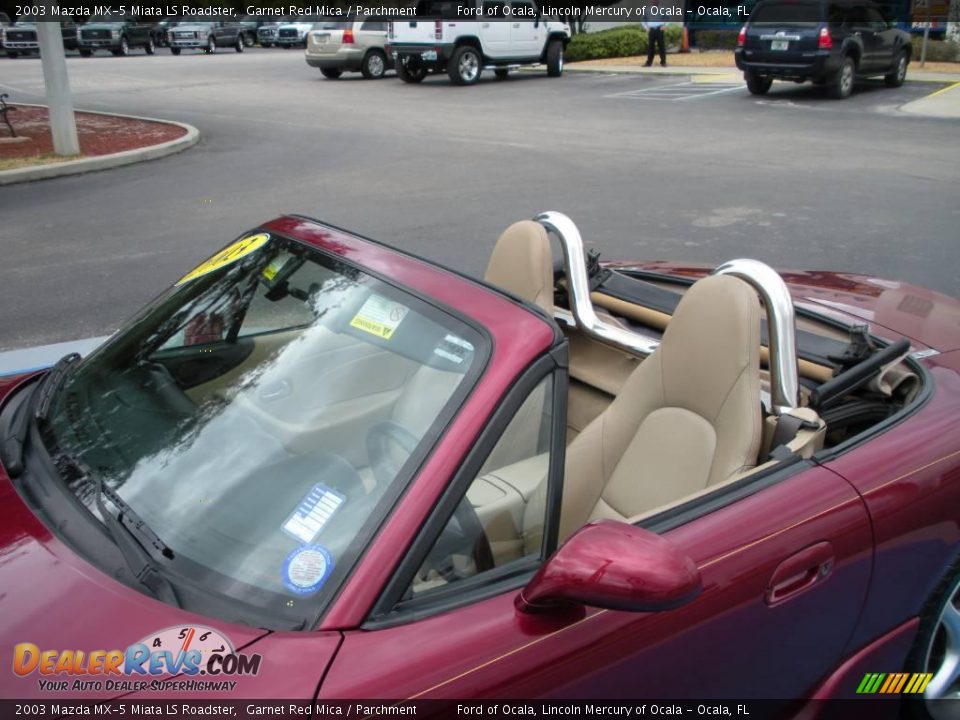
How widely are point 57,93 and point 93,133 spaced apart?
1936 mm

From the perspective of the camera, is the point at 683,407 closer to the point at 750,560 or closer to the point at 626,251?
the point at 750,560

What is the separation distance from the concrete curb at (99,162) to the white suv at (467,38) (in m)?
8.41

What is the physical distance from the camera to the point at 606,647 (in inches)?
69.9

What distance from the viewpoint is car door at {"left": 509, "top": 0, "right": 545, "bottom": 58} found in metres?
21.8

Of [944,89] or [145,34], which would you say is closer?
[944,89]

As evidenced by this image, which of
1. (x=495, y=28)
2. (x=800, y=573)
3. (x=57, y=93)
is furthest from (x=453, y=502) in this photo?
(x=495, y=28)

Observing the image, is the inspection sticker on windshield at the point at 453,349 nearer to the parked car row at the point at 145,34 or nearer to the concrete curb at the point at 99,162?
the concrete curb at the point at 99,162

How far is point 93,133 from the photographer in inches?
538

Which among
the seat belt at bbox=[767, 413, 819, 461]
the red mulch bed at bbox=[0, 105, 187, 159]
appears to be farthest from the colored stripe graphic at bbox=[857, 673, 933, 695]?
the red mulch bed at bbox=[0, 105, 187, 159]

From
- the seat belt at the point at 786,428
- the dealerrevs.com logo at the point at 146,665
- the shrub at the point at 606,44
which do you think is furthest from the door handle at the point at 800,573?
the shrub at the point at 606,44

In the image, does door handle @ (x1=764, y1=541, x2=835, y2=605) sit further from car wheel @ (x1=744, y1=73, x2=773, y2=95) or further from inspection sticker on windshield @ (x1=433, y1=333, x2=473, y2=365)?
car wheel @ (x1=744, y1=73, x2=773, y2=95)

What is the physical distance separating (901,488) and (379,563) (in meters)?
1.32

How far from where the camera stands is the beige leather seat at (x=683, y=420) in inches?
95.6

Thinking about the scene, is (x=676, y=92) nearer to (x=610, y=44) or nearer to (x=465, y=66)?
(x=465, y=66)
